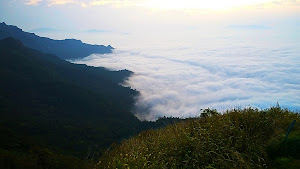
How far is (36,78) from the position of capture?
16662 centimetres

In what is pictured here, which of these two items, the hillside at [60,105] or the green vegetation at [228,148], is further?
the hillside at [60,105]

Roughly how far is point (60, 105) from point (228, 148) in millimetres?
148614

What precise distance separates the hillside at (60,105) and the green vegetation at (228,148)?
66549 millimetres

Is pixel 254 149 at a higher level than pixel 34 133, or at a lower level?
higher

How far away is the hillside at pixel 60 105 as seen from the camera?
302 ft

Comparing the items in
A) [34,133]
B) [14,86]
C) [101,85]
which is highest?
[101,85]

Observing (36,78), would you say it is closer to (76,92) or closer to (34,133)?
(76,92)

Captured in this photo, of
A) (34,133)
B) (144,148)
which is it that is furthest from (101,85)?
(144,148)

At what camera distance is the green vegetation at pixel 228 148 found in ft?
15.3

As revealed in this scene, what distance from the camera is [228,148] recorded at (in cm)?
497

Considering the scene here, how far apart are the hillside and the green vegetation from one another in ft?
218

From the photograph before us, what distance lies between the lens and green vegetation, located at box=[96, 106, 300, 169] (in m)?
4.68

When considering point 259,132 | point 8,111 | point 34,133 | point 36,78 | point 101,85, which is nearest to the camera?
point 259,132

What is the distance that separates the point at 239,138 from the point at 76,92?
154152 mm
